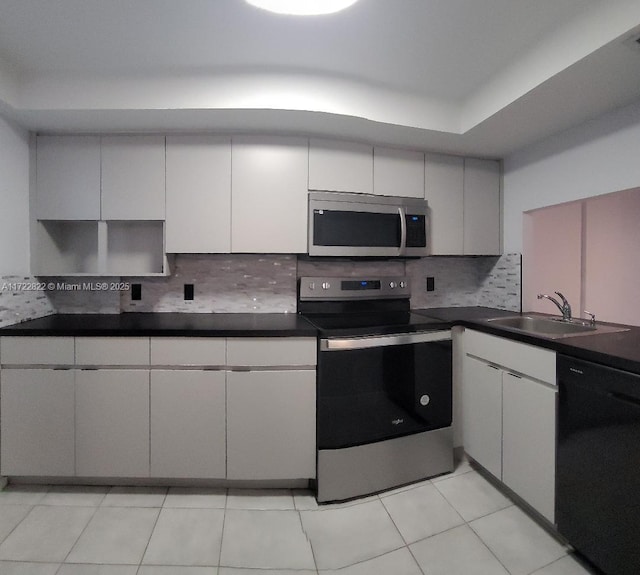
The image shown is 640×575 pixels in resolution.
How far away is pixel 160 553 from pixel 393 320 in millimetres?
1557

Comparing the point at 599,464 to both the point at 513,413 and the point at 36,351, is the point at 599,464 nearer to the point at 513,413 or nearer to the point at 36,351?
the point at 513,413

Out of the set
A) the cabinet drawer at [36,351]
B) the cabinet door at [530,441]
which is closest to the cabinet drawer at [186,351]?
the cabinet drawer at [36,351]

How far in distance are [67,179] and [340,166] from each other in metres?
1.68

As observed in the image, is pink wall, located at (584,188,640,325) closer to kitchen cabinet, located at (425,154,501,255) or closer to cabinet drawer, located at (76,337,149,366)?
kitchen cabinet, located at (425,154,501,255)

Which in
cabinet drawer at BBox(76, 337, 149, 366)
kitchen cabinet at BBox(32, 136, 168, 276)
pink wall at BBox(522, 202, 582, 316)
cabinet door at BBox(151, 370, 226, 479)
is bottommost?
cabinet door at BBox(151, 370, 226, 479)

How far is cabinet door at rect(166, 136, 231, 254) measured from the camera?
6.43ft

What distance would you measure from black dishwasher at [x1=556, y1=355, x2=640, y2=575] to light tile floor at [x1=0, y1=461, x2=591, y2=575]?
7.4 inches

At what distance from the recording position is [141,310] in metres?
2.21

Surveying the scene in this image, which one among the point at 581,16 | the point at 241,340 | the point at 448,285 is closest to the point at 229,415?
the point at 241,340

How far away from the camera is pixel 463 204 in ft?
7.65

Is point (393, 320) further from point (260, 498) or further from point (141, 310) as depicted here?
point (141, 310)

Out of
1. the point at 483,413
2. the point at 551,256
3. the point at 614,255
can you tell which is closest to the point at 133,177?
the point at 483,413

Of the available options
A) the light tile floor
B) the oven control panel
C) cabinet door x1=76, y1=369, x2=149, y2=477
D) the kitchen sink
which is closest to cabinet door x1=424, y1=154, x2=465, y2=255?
the oven control panel

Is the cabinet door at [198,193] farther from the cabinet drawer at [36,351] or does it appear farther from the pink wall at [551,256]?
the pink wall at [551,256]
